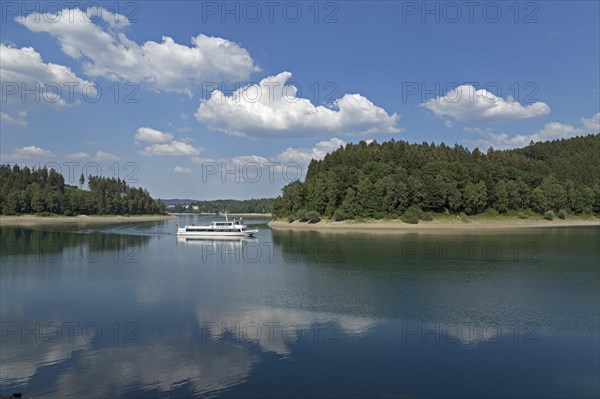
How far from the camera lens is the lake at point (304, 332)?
19172 mm

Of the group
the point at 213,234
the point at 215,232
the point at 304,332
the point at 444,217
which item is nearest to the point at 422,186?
the point at 444,217

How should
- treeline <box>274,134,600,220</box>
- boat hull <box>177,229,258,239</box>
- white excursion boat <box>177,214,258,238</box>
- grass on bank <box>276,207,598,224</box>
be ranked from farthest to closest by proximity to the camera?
treeline <box>274,134,600,220</box>, grass on bank <box>276,207,598,224</box>, white excursion boat <box>177,214,258,238</box>, boat hull <box>177,229,258,239</box>

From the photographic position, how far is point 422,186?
456 feet

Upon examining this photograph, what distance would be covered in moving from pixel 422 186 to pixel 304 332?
12008cm

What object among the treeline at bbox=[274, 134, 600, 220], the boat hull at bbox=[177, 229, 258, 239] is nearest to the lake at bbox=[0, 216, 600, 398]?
the boat hull at bbox=[177, 229, 258, 239]

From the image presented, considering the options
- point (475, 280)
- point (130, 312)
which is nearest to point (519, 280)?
point (475, 280)

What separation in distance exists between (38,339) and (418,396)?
21588 millimetres

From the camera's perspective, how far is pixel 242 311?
31.7 meters

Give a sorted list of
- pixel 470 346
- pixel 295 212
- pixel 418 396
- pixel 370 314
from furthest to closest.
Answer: pixel 295 212 → pixel 370 314 → pixel 470 346 → pixel 418 396

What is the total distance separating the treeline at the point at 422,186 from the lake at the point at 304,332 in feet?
290

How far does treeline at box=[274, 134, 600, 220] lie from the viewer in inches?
5492

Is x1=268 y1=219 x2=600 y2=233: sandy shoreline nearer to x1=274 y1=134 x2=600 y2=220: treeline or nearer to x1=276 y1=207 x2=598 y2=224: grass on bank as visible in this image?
x1=276 y1=207 x2=598 y2=224: grass on bank

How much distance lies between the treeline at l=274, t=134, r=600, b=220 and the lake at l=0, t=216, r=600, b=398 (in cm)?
8838

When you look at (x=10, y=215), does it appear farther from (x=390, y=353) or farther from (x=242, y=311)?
(x=390, y=353)
